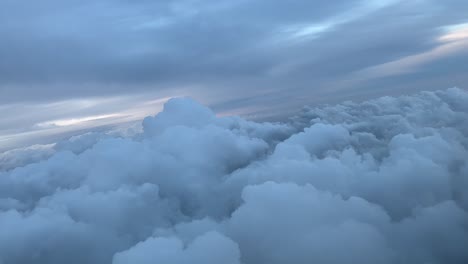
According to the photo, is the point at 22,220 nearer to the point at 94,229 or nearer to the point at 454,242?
the point at 94,229

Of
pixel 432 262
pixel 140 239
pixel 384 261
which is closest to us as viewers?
pixel 384 261

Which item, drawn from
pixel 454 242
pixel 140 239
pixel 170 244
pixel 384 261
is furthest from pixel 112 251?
pixel 454 242

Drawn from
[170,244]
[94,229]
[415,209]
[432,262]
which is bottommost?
[432,262]

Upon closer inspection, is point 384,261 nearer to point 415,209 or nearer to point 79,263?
point 415,209

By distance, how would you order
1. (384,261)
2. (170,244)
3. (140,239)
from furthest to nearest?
(140,239)
(384,261)
(170,244)

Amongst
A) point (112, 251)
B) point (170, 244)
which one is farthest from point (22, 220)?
point (170, 244)

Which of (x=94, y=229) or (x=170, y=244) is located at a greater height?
(x=170, y=244)

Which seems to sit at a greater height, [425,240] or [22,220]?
[22,220]

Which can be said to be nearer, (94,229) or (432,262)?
(432,262)

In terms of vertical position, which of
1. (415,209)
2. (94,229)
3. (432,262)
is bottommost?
(432,262)
